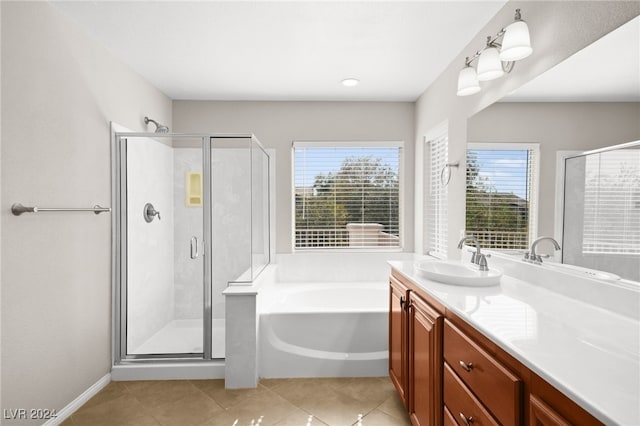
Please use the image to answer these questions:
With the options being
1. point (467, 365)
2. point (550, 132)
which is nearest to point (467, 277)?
point (467, 365)

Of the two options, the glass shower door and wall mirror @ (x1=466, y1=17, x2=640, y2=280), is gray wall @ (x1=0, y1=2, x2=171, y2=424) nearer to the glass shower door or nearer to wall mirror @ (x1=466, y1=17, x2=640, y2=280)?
the glass shower door

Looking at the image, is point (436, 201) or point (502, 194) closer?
point (502, 194)

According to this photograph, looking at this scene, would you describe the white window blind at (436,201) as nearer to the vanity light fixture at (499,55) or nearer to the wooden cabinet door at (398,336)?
the vanity light fixture at (499,55)

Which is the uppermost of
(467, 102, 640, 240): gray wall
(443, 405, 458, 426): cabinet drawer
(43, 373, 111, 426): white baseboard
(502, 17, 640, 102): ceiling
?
(502, 17, 640, 102): ceiling

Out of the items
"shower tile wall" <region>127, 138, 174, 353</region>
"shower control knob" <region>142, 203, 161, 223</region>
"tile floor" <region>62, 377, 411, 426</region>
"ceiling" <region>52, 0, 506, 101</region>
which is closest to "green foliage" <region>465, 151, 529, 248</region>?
"ceiling" <region>52, 0, 506, 101</region>

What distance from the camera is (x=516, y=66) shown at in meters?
1.84

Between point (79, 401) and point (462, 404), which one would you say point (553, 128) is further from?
point (79, 401)

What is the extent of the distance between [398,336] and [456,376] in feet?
2.61

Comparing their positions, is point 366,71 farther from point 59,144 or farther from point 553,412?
point 553,412

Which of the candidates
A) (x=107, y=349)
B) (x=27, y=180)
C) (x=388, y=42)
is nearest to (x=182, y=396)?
(x=107, y=349)

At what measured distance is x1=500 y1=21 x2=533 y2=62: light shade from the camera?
1.61 metres

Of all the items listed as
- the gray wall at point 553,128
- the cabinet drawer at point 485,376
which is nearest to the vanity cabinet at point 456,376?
the cabinet drawer at point 485,376

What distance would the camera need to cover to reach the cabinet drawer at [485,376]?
0.95 meters

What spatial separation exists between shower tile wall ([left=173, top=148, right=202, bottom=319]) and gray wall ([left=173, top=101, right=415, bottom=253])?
997 millimetres
